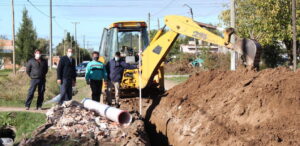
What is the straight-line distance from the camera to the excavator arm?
9867mm

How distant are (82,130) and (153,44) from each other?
4.16 m

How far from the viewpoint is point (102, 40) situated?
14.5m

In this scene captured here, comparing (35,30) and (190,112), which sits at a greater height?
(35,30)

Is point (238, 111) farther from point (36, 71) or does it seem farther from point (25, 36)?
point (25, 36)

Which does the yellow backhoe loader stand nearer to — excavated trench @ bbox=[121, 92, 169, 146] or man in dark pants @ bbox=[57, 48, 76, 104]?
excavated trench @ bbox=[121, 92, 169, 146]

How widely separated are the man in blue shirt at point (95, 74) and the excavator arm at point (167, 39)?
126 centimetres

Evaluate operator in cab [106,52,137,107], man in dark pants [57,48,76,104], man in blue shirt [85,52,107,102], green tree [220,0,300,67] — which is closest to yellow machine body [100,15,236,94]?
operator in cab [106,52,137,107]

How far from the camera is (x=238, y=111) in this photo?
7.83 m

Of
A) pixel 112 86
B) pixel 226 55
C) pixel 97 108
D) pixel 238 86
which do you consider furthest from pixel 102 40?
pixel 226 55

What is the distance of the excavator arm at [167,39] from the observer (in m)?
9.87

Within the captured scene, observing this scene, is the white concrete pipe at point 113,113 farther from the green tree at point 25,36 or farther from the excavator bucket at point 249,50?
the green tree at point 25,36

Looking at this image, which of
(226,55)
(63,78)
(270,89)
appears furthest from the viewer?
(226,55)

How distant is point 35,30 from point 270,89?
4384cm

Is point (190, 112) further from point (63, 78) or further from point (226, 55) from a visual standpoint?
point (226, 55)
